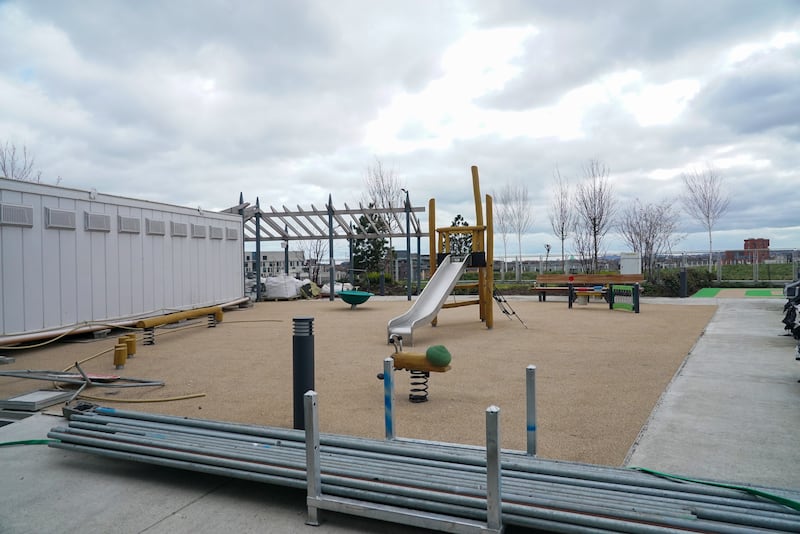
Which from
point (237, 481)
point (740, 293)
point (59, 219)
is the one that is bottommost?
point (237, 481)

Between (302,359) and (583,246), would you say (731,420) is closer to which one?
(302,359)

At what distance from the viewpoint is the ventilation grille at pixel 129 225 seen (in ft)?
39.0

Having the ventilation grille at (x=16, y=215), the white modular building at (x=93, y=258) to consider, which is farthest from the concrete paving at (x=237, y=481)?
the ventilation grille at (x=16, y=215)

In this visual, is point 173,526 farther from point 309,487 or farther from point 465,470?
point 465,470

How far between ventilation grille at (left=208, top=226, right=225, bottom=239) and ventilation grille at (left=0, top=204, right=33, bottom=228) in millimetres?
6098

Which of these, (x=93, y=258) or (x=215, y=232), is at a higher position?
(x=215, y=232)

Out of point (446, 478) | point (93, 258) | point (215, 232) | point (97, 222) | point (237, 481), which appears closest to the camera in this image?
point (446, 478)

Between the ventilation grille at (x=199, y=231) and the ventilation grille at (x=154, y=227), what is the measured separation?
138 centimetres

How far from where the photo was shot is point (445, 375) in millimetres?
6848

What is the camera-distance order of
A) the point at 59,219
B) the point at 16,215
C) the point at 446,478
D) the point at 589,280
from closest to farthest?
the point at 446,478 → the point at 16,215 → the point at 59,219 → the point at 589,280

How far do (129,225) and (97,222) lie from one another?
38.8 inches

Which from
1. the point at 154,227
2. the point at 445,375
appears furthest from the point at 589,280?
the point at 154,227

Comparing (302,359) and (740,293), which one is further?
(740,293)

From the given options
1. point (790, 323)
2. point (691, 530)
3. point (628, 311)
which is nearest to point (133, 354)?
point (691, 530)
